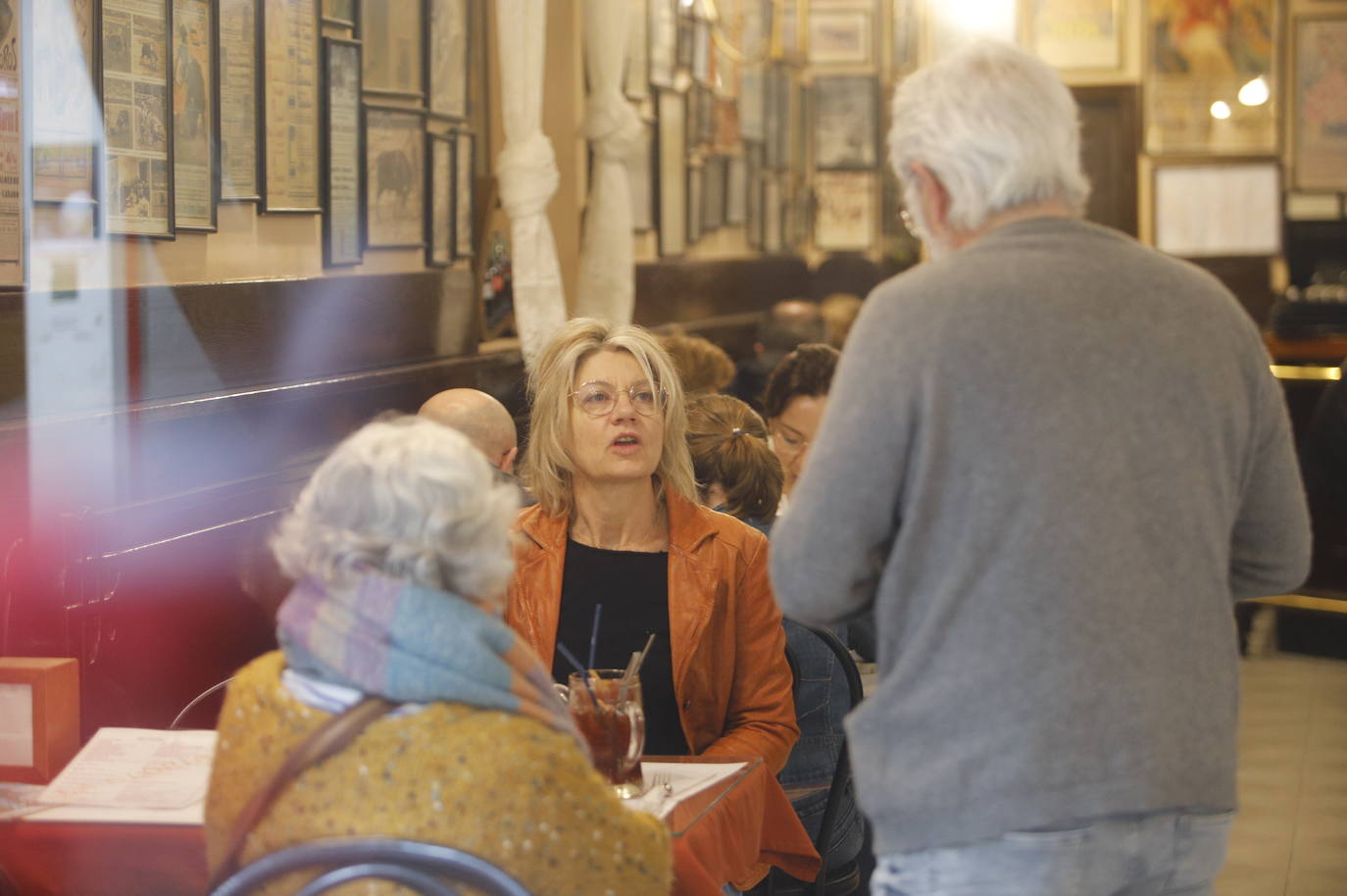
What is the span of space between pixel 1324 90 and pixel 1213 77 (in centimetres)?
74

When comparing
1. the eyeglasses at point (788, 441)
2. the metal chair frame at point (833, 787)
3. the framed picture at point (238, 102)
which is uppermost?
the framed picture at point (238, 102)

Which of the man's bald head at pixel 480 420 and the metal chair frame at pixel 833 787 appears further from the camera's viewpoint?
the man's bald head at pixel 480 420

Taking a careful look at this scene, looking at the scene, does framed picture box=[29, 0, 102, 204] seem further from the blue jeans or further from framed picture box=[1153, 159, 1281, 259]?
framed picture box=[1153, 159, 1281, 259]

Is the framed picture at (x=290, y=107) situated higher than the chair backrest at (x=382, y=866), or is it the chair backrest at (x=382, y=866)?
the framed picture at (x=290, y=107)

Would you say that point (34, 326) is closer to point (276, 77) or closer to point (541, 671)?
point (276, 77)

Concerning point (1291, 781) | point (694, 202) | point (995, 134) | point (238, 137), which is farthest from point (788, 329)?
point (995, 134)

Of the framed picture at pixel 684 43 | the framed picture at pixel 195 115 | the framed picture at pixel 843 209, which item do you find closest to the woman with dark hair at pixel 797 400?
the framed picture at pixel 195 115

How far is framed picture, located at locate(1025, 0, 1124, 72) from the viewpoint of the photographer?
11.1m

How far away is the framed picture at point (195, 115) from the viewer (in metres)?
3.41

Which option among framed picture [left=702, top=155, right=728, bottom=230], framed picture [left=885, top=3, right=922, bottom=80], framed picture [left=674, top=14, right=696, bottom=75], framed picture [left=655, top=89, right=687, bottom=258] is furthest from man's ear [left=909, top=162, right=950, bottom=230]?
framed picture [left=885, top=3, right=922, bottom=80]

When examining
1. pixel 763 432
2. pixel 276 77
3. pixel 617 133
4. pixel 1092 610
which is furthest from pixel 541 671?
pixel 617 133

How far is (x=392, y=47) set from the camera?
14.8 feet

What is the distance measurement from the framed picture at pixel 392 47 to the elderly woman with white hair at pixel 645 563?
1.67 meters

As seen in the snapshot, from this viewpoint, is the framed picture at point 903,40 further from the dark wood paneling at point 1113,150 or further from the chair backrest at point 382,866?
the chair backrest at point 382,866
